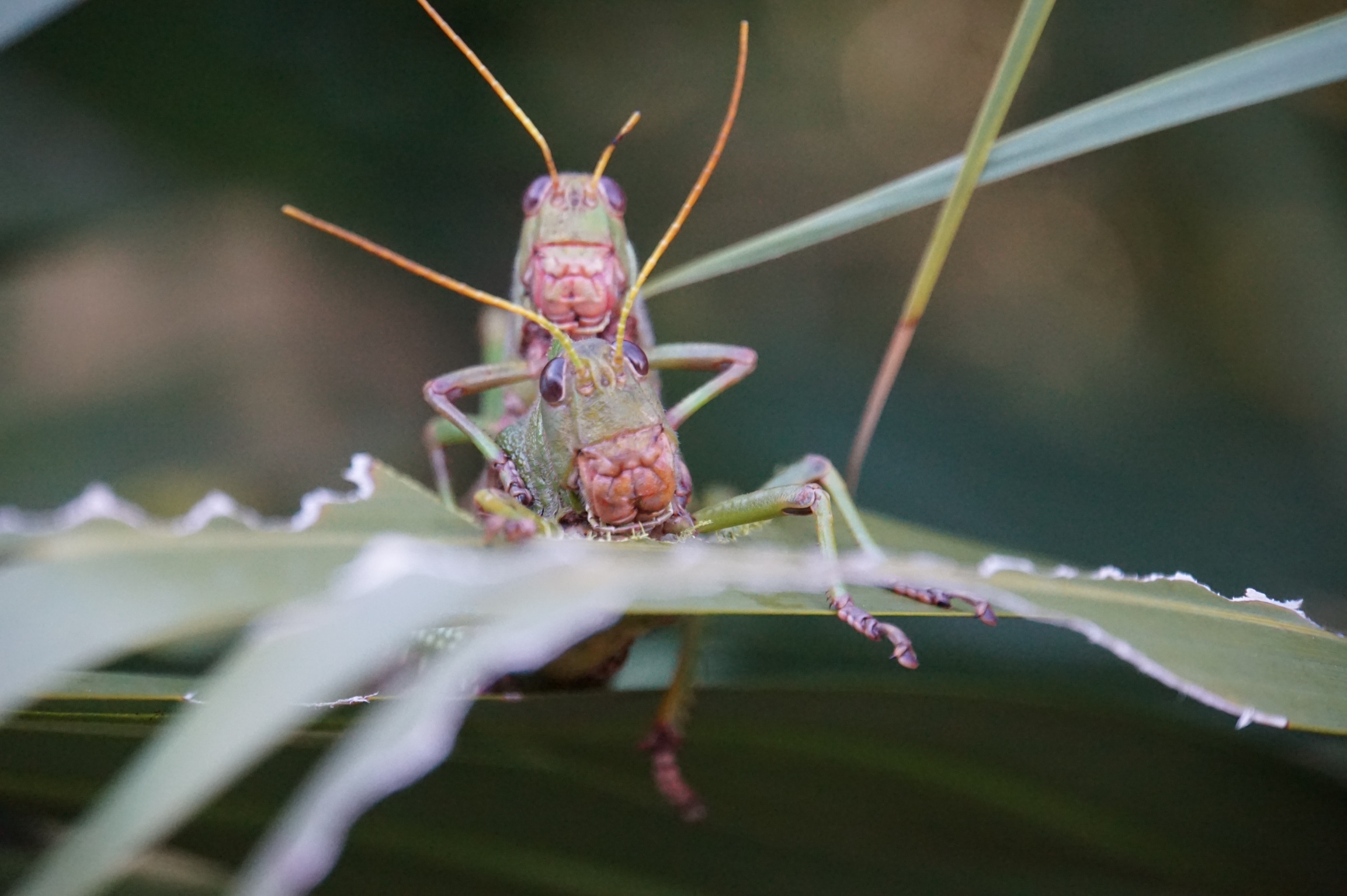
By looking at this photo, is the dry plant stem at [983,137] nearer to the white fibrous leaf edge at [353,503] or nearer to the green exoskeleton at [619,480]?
the green exoskeleton at [619,480]

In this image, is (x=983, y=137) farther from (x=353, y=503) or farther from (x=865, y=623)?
(x=353, y=503)

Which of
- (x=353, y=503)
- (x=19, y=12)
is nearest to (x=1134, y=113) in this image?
(x=353, y=503)

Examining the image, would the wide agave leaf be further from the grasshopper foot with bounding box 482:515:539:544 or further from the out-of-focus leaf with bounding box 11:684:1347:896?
the out-of-focus leaf with bounding box 11:684:1347:896

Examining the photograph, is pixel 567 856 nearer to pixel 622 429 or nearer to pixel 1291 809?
pixel 622 429

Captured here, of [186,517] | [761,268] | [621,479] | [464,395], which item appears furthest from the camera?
[761,268]

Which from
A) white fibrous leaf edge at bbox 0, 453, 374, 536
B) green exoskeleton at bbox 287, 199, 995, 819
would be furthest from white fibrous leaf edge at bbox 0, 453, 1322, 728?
green exoskeleton at bbox 287, 199, 995, 819

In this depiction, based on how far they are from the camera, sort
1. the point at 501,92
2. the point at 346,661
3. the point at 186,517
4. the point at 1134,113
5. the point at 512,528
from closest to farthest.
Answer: the point at 346,661 < the point at 186,517 < the point at 512,528 < the point at 1134,113 < the point at 501,92

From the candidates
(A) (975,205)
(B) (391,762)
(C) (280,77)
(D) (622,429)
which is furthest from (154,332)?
(B) (391,762)

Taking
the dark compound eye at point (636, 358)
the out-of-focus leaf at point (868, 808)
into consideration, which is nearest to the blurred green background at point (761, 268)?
the out-of-focus leaf at point (868, 808)
